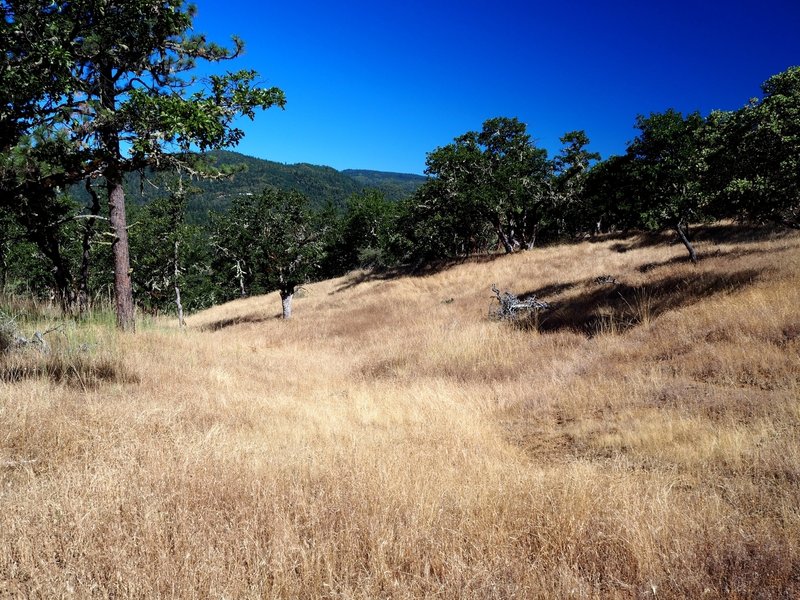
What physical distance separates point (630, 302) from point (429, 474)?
36.8 feet

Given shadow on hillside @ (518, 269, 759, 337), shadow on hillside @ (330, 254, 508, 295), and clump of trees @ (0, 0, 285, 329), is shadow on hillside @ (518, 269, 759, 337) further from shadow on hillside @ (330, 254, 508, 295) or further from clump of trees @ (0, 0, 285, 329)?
shadow on hillside @ (330, 254, 508, 295)

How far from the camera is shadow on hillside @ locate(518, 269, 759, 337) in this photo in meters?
10.3

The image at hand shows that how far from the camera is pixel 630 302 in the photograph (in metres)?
12.5

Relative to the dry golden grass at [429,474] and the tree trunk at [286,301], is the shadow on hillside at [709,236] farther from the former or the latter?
the tree trunk at [286,301]

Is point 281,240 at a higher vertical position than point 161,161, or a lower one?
higher

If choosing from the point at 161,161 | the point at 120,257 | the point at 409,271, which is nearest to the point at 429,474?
the point at 161,161

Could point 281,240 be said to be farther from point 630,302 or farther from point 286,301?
point 630,302

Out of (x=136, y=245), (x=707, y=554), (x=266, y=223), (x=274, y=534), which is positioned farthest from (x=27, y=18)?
(x=136, y=245)

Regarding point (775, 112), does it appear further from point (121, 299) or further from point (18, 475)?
point (121, 299)

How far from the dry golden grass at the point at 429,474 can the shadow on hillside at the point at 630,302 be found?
1.08 meters

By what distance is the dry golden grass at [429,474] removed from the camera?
244 cm

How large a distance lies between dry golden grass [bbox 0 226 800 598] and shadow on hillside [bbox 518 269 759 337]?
42.6 inches

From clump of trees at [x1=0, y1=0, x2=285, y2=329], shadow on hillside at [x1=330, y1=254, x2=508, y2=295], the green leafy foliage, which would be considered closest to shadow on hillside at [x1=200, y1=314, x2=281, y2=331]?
the green leafy foliage

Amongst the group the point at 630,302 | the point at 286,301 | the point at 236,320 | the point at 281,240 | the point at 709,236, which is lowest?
the point at 236,320
